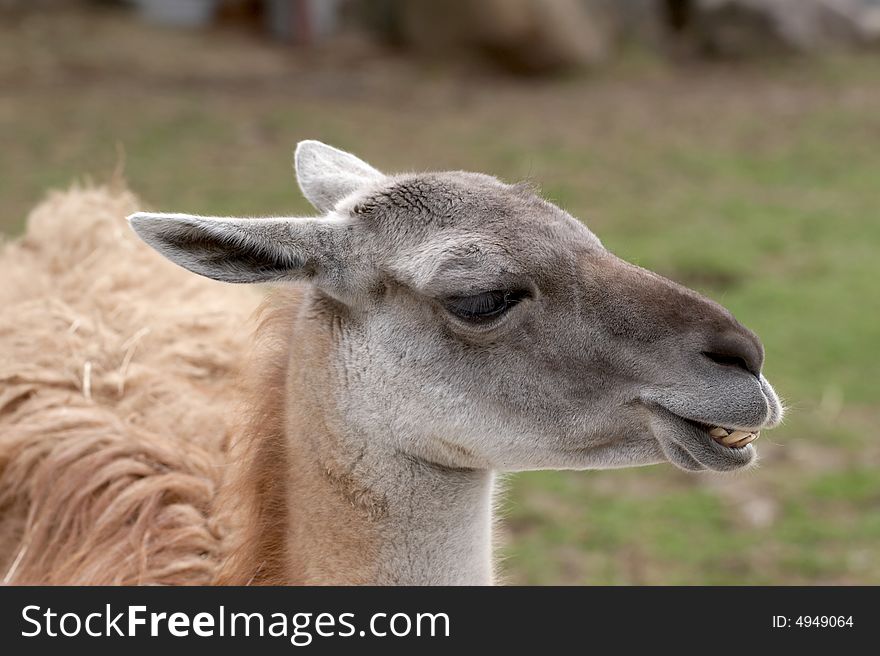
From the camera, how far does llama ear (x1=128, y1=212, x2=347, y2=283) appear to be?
2.99 meters

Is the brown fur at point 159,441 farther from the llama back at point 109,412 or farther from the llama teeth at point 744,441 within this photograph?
the llama teeth at point 744,441

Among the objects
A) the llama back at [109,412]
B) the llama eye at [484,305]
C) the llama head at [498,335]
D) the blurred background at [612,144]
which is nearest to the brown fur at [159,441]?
the llama back at [109,412]

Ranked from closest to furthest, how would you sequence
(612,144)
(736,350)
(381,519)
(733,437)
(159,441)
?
(736,350), (733,437), (381,519), (159,441), (612,144)

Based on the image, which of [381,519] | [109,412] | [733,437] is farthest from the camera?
[109,412]

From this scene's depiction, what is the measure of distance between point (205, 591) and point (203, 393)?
935 mm

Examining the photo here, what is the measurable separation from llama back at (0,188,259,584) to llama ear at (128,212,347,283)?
881 millimetres

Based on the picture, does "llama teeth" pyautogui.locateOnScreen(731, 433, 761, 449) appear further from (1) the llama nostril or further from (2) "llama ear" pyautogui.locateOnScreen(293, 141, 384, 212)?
(2) "llama ear" pyautogui.locateOnScreen(293, 141, 384, 212)

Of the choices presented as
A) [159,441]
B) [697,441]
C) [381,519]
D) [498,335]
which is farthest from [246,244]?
[697,441]

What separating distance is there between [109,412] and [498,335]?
1521 millimetres

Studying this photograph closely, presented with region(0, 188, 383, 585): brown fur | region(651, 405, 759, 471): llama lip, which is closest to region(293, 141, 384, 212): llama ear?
region(0, 188, 383, 585): brown fur

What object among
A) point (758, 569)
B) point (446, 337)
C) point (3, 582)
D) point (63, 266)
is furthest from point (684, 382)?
point (758, 569)

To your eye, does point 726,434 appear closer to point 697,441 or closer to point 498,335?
point 697,441

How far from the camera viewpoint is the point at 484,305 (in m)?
3.14

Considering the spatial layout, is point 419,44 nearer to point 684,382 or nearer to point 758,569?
point 758,569
